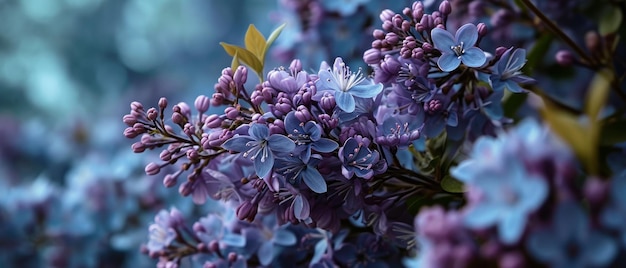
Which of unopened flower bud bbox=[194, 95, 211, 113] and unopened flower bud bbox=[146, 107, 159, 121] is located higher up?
unopened flower bud bbox=[146, 107, 159, 121]

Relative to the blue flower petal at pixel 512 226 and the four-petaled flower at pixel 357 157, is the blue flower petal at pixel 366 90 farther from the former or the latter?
the blue flower petal at pixel 512 226

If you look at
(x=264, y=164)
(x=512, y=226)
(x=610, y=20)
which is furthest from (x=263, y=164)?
(x=610, y=20)

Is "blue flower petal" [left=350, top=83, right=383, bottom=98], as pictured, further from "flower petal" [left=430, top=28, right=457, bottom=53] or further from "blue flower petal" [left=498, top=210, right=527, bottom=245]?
"blue flower petal" [left=498, top=210, right=527, bottom=245]

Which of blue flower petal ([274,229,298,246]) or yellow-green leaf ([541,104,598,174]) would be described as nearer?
yellow-green leaf ([541,104,598,174])

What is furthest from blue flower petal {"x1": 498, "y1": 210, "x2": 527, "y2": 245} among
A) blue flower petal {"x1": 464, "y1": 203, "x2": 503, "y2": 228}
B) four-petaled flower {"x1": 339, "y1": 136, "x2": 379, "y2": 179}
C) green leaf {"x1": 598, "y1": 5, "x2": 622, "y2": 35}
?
green leaf {"x1": 598, "y1": 5, "x2": 622, "y2": 35}

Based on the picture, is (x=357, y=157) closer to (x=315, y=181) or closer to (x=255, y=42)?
(x=315, y=181)

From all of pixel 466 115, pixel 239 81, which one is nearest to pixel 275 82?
pixel 239 81
